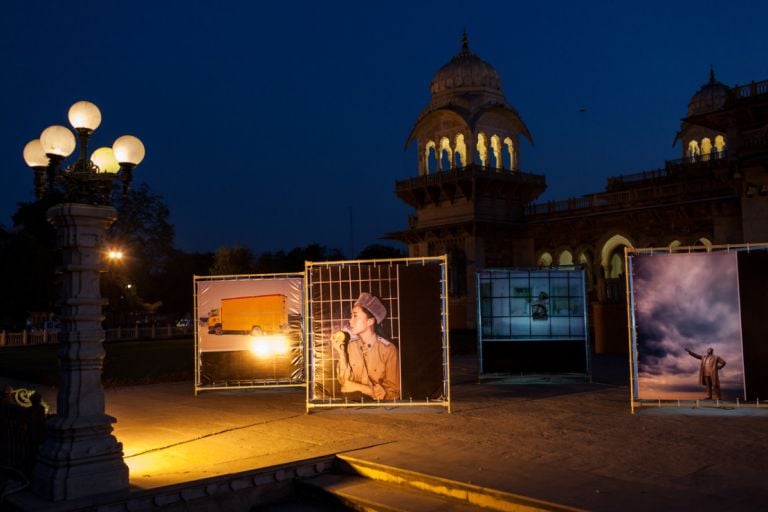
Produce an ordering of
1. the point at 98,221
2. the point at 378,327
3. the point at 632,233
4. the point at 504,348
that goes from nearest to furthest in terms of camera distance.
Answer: the point at 98,221
the point at 378,327
the point at 504,348
the point at 632,233

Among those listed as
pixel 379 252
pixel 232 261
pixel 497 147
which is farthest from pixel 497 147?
pixel 379 252

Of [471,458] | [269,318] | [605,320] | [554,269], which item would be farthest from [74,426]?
[605,320]

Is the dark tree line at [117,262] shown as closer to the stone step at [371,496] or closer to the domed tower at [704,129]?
the domed tower at [704,129]

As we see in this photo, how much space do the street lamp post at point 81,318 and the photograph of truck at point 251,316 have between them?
20.7 feet

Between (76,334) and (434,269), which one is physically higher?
(434,269)

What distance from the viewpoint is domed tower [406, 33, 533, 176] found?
113 ft

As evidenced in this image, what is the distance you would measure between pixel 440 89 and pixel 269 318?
25.2 meters

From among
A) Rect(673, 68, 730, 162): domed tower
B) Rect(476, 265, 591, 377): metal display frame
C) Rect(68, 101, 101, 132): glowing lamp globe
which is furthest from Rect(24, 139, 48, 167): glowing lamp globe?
Rect(673, 68, 730, 162): domed tower

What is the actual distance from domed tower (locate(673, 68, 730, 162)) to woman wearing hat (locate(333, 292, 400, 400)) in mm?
30179

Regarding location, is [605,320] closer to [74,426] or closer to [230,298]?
[230,298]

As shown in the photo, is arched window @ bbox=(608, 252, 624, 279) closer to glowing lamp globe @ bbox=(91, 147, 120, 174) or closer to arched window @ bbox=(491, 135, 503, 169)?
arched window @ bbox=(491, 135, 503, 169)

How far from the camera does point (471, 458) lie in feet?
24.3

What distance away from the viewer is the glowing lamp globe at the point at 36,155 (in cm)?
774

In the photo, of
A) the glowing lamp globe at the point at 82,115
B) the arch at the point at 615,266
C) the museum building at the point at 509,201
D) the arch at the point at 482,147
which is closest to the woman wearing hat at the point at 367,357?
the glowing lamp globe at the point at 82,115
